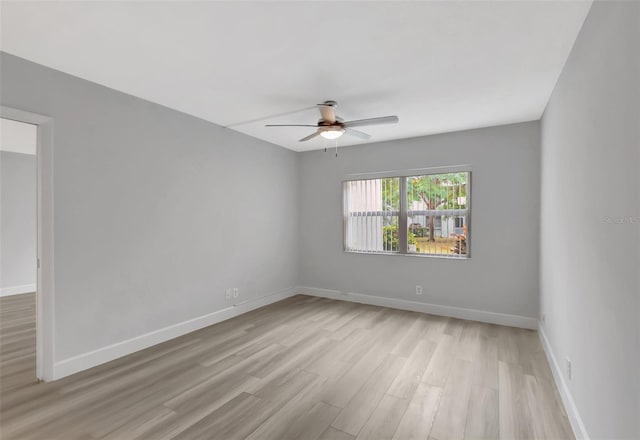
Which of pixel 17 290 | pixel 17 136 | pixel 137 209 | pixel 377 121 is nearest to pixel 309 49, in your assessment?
pixel 377 121

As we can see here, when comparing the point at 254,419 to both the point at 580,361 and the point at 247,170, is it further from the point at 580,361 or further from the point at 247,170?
the point at 247,170

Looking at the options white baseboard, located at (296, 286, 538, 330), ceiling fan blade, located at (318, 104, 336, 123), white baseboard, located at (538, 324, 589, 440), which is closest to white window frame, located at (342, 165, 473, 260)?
white baseboard, located at (296, 286, 538, 330)

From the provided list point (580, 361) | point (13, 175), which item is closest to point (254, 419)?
point (580, 361)

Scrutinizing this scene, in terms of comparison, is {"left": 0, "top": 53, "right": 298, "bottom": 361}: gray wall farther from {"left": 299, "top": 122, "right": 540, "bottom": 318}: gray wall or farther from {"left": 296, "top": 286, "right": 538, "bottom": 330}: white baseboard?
{"left": 299, "top": 122, "right": 540, "bottom": 318}: gray wall

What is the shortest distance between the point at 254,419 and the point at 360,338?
175 cm

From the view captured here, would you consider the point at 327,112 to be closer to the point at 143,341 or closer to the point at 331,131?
the point at 331,131

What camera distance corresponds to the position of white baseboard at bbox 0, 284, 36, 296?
5.63 meters

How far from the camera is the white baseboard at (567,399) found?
6.22 feet

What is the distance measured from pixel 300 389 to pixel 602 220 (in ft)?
7.61

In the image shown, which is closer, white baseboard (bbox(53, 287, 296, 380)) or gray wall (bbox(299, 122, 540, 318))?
white baseboard (bbox(53, 287, 296, 380))

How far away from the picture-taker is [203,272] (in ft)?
13.1

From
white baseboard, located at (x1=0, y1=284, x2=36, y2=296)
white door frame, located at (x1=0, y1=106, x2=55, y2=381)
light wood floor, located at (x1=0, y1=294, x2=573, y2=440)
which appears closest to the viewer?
light wood floor, located at (x1=0, y1=294, x2=573, y2=440)

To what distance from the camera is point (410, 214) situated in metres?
4.84

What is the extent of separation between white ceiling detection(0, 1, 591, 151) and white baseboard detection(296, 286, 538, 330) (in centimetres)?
261
